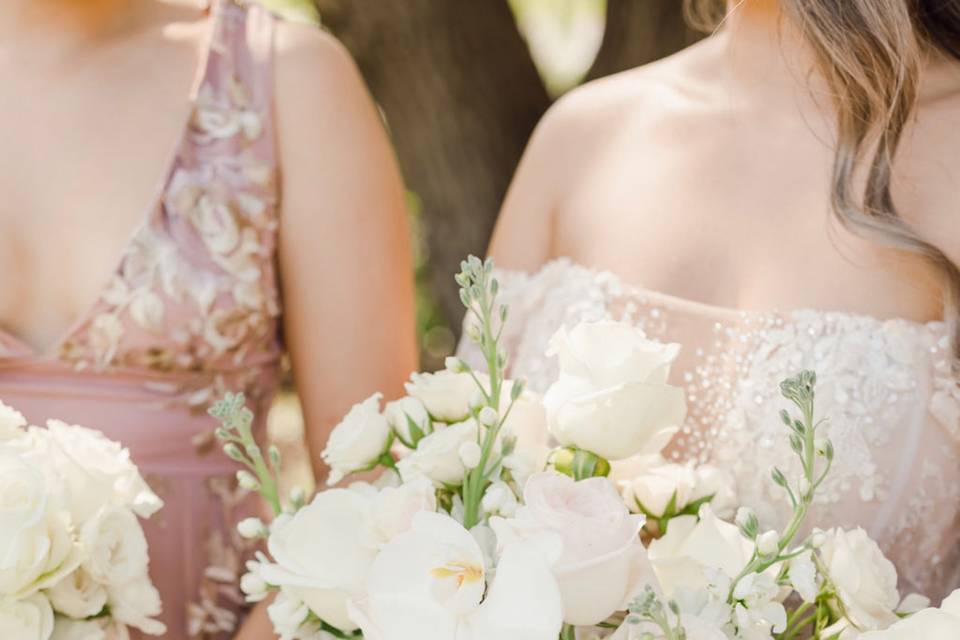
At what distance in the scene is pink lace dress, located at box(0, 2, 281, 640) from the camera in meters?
1.79

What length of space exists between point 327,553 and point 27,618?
0.95 ft

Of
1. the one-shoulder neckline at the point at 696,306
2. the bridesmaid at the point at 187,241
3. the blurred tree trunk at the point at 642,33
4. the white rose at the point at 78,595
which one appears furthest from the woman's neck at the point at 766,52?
A: the blurred tree trunk at the point at 642,33

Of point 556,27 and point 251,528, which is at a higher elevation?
point 251,528

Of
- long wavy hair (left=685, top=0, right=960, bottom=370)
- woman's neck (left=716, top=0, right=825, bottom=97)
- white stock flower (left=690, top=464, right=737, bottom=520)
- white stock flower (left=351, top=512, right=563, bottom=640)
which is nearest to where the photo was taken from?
white stock flower (left=351, top=512, right=563, bottom=640)

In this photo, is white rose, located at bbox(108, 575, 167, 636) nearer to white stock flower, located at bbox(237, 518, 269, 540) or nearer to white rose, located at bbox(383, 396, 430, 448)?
white stock flower, located at bbox(237, 518, 269, 540)

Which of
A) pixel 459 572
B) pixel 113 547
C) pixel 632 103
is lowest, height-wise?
pixel 113 547

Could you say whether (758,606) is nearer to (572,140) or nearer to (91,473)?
(91,473)

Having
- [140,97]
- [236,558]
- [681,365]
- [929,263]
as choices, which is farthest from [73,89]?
[929,263]

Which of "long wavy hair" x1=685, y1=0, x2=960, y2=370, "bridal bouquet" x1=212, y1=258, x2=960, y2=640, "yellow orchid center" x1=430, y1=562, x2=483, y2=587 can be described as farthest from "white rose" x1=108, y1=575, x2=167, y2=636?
"long wavy hair" x1=685, y1=0, x2=960, y2=370

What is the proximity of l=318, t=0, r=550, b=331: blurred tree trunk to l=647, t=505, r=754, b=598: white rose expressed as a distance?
6.79ft

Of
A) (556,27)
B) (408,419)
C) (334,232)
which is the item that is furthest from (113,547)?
(556,27)

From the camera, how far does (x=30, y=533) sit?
3.62 ft

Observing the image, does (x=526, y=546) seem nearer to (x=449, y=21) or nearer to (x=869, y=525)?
(x=869, y=525)

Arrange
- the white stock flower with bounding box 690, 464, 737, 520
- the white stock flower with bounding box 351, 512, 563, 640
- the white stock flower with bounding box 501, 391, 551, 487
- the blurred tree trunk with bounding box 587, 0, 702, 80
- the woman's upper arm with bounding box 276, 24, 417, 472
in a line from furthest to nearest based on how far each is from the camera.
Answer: the blurred tree trunk with bounding box 587, 0, 702, 80
the woman's upper arm with bounding box 276, 24, 417, 472
the white stock flower with bounding box 690, 464, 737, 520
the white stock flower with bounding box 501, 391, 551, 487
the white stock flower with bounding box 351, 512, 563, 640
